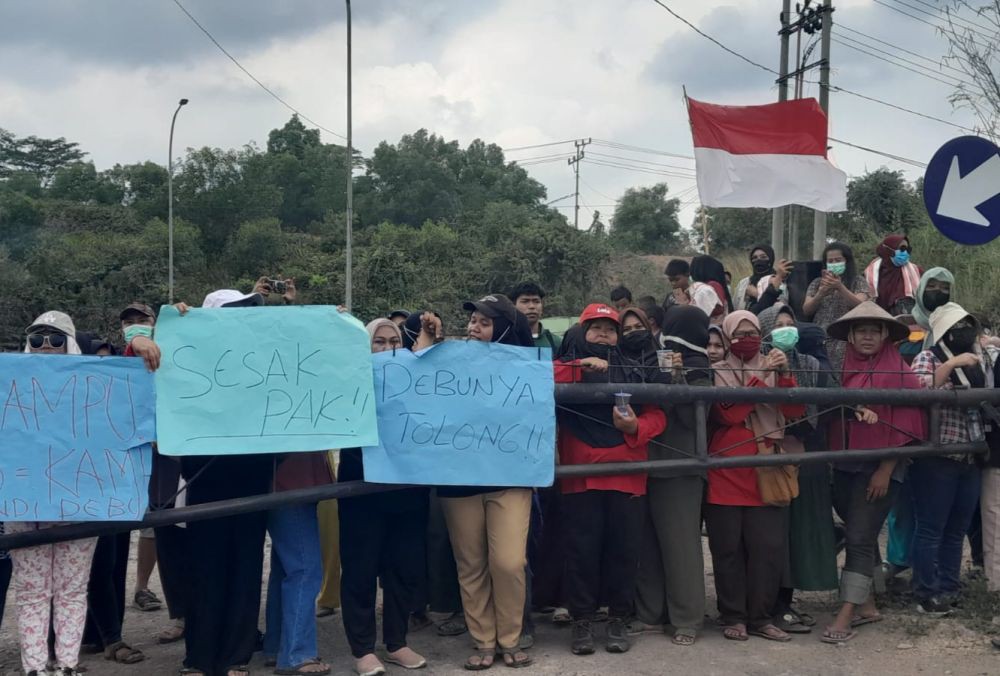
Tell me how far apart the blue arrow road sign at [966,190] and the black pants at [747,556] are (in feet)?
6.74

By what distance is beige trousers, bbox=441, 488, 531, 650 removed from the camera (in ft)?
16.1

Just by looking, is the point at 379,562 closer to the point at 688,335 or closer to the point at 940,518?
the point at 688,335

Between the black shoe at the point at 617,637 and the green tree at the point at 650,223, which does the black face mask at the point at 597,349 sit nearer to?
the black shoe at the point at 617,637

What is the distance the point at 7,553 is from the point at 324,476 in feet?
4.98

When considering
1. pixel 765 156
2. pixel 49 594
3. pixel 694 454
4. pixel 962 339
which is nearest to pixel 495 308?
pixel 694 454

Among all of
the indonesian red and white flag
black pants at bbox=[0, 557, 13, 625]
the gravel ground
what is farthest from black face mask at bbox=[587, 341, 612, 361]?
the indonesian red and white flag

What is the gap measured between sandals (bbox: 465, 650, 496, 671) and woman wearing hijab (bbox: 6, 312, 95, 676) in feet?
6.17

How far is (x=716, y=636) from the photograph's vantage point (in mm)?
5422

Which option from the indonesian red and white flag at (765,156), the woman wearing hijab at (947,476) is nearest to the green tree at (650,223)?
the indonesian red and white flag at (765,156)

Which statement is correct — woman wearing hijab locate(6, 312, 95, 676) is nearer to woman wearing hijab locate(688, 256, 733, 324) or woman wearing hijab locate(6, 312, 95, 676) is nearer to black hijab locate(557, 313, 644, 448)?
black hijab locate(557, 313, 644, 448)

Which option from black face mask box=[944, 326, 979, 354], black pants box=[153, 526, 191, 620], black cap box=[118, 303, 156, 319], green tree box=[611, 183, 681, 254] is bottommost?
black pants box=[153, 526, 191, 620]

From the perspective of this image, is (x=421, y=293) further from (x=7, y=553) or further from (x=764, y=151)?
(x=7, y=553)

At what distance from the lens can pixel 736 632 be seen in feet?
17.5

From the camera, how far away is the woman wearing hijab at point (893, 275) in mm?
7527
